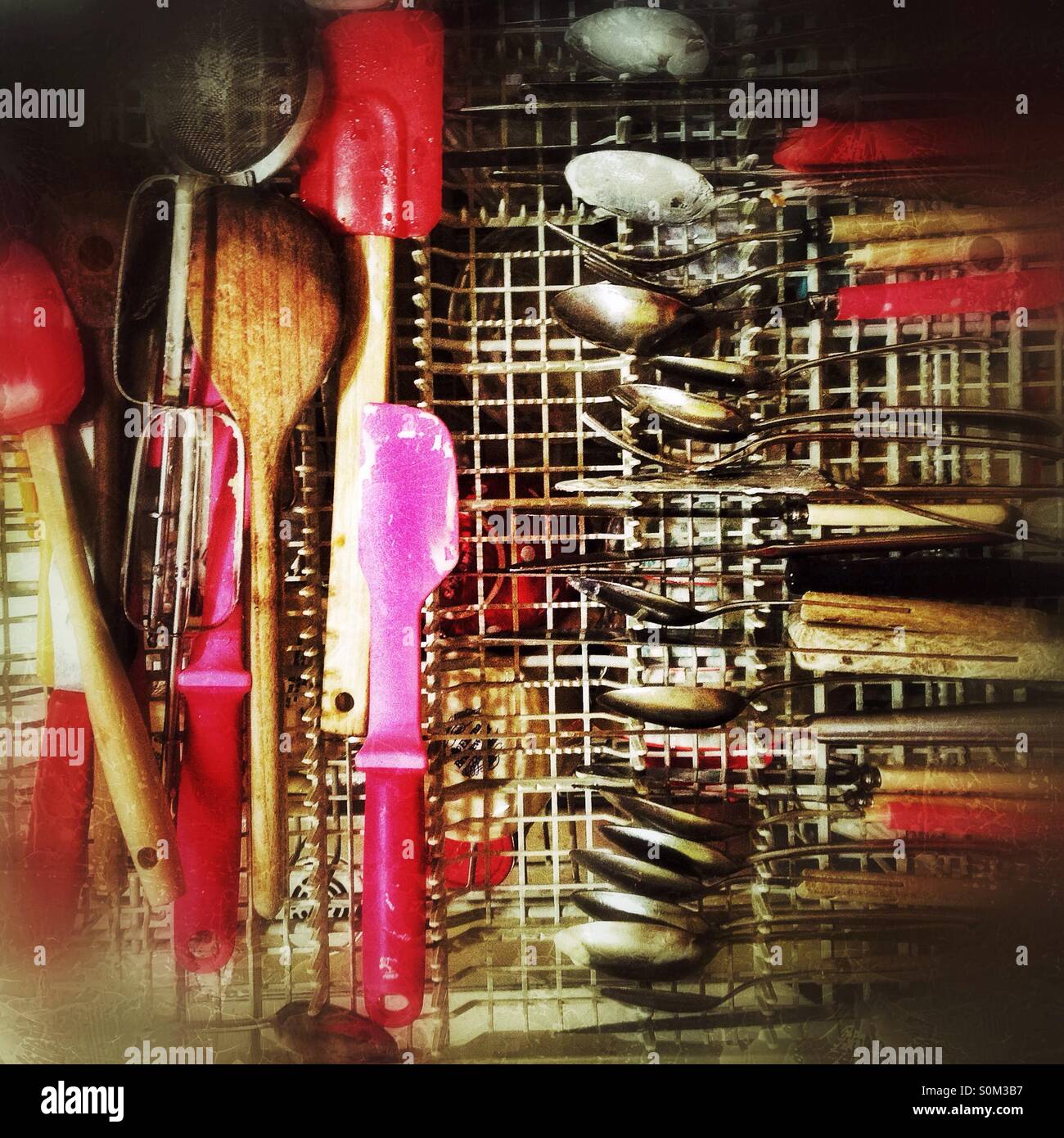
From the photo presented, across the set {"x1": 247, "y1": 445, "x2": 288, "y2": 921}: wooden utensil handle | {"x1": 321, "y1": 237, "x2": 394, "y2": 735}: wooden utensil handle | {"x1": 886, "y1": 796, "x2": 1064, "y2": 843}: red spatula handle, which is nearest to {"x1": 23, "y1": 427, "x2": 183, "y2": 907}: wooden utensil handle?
{"x1": 247, "y1": 445, "x2": 288, "y2": 921}: wooden utensil handle

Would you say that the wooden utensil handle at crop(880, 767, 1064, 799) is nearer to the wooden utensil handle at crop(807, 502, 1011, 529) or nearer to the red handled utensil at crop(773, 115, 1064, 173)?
the wooden utensil handle at crop(807, 502, 1011, 529)

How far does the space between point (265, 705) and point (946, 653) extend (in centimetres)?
94

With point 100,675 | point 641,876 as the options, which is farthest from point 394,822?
point 100,675

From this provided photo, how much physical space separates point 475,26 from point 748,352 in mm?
574

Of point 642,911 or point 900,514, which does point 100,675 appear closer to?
point 642,911

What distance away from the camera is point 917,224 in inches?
42.3

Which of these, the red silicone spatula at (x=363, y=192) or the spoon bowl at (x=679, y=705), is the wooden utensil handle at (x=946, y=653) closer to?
the spoon bowl at (x=679, y=705)

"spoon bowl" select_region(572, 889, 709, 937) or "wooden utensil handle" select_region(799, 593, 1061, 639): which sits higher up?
"wooden utensil handle" select_region(799, 593, 1061, 639)

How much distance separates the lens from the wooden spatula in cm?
107

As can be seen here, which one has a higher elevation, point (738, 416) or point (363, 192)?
point (363, 192)

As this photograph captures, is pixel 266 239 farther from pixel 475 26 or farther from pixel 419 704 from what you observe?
pixel 419 704

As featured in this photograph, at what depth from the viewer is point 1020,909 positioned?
3.63 ft

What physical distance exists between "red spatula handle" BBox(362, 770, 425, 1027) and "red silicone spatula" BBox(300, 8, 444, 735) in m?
0.11
